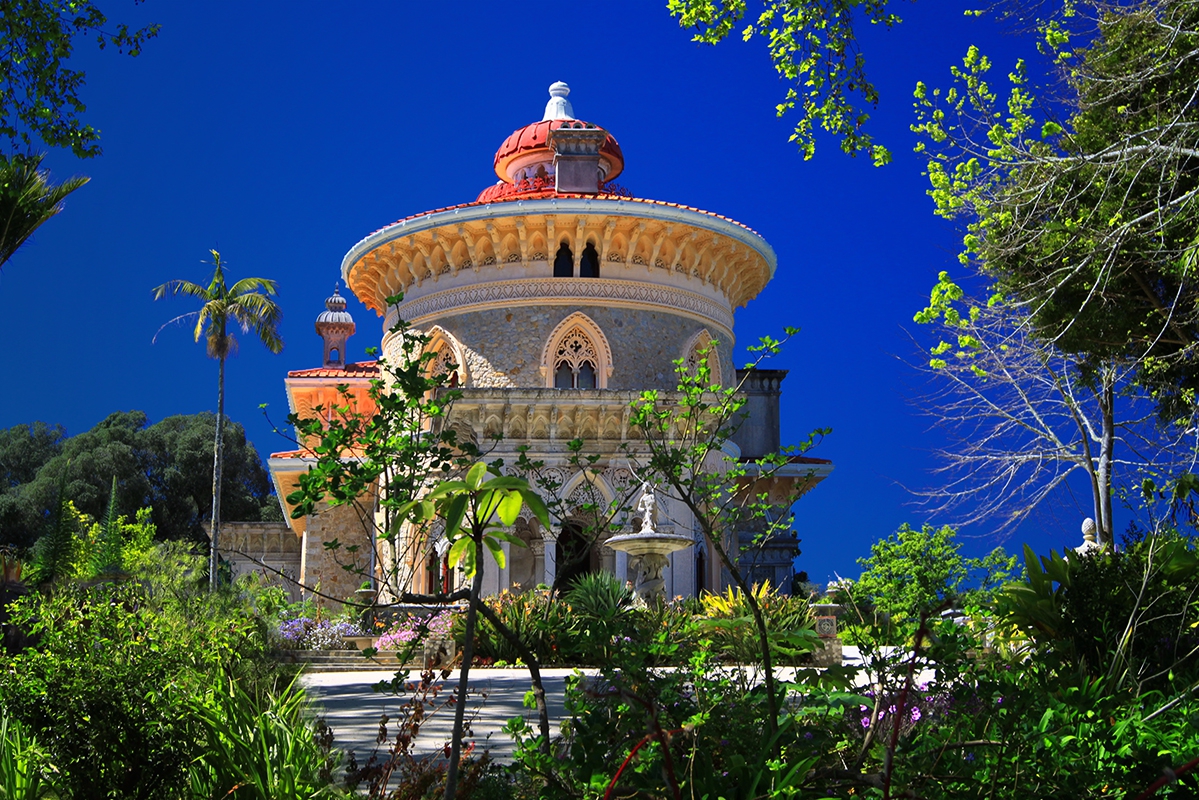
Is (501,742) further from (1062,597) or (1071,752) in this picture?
(1062,597)

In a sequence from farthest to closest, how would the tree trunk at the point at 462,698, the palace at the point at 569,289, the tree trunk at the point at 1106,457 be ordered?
the palace at the point at 569,289 → the tree trunk at the point at 1106,457 → the tree trunk at the point at 462,698

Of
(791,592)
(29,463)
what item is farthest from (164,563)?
(29,463)

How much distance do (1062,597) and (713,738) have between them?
614 centimetres

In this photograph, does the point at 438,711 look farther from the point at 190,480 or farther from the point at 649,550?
the point at 190,480

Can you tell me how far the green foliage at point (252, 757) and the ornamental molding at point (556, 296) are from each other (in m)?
19.3

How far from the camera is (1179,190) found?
502 inches

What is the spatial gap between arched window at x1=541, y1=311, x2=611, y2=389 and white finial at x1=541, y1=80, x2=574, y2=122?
7.65 m

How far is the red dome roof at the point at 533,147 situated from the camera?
1133 inches

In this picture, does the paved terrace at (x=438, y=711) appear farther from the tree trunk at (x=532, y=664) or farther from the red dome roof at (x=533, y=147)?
the red dome roof at (x=533, y=147)

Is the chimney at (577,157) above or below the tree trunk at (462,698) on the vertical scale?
above

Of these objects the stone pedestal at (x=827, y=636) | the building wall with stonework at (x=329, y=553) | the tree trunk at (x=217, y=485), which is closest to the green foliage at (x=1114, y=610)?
the stone pedestal at (x=827, y=636)

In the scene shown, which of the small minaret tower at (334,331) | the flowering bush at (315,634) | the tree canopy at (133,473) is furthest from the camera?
the tree canopy at (133,473)

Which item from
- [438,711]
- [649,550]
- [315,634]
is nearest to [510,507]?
[438,711]

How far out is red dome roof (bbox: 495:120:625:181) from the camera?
2877cm
